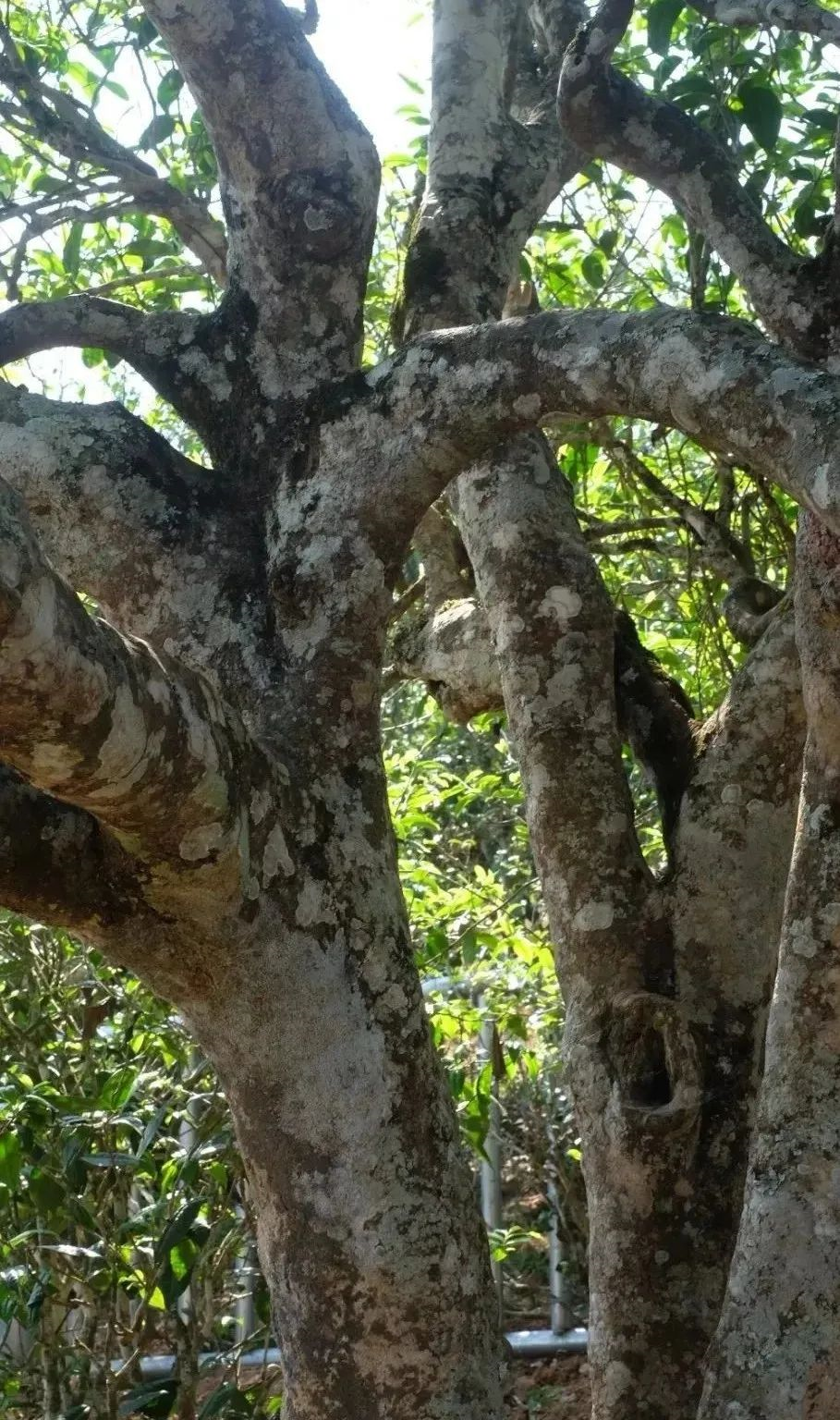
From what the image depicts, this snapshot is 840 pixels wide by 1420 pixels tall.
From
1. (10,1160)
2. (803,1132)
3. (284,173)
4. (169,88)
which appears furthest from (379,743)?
(169,88)

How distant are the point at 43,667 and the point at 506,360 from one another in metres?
0.93

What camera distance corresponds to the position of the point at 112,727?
1445mm

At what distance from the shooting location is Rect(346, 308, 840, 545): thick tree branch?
5.49ft

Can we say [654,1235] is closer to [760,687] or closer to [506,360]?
[760,687]

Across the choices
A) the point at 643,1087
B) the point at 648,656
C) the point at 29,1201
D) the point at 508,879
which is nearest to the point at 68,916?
the point at 643,1087

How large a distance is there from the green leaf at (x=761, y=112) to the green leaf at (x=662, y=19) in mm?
188

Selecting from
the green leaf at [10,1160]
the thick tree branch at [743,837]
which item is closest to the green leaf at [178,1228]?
the green leaf at [10,1160]

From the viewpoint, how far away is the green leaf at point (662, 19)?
108 inches

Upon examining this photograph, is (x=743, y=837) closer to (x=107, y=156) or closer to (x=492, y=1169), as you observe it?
(x=107, y=156)

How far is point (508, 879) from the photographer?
7.03 m

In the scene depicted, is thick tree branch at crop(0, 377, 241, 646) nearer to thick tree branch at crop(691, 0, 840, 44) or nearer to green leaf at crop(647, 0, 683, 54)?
thick tree branch at crop(691, 0, 840, 44)

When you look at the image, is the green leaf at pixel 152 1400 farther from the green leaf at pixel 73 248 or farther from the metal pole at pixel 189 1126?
the green leaf at pixel 73 248

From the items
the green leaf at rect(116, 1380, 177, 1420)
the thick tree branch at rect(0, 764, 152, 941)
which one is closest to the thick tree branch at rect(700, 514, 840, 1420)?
the thick tree branch at rect(0, 764, 152, 941)

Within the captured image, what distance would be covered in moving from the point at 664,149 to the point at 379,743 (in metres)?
1.19
